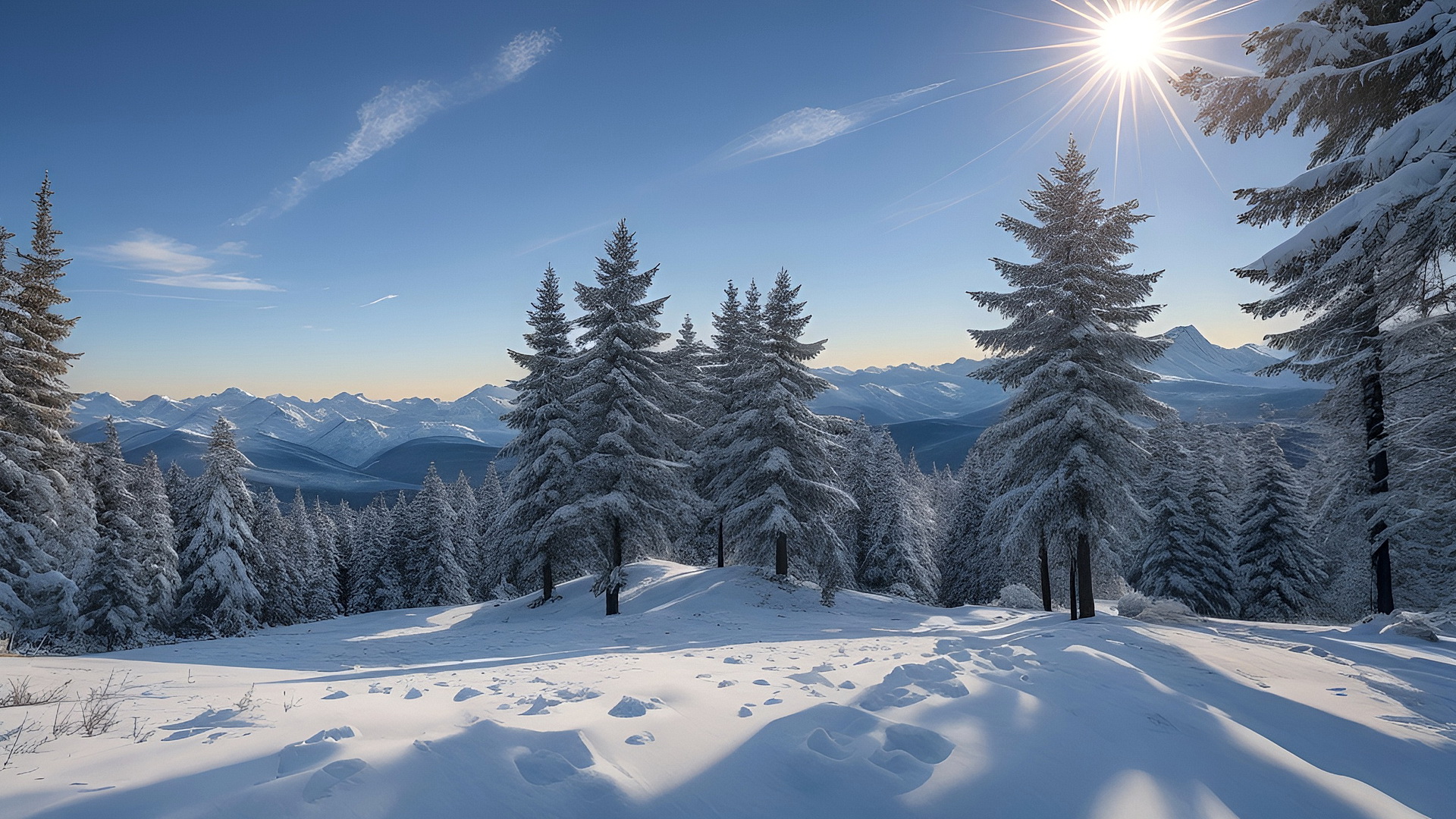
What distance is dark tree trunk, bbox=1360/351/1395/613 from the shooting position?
14055mm

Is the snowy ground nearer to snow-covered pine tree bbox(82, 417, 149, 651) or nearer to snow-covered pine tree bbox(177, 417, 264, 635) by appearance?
snow-covered pine tree bbox(177, 417, 264, 635)

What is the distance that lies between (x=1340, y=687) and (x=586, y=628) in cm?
1509

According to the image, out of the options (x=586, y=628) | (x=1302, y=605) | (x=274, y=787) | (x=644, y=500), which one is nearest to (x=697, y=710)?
(x=274, y=787)

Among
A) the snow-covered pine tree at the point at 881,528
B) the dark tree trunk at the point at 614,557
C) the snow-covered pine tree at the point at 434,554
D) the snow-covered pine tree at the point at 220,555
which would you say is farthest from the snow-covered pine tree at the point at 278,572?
the snow-covered pine tree at the point at 881,528

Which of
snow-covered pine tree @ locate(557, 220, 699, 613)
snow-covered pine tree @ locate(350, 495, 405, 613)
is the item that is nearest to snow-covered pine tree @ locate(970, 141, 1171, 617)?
snow-covered pine tree @ locate(557, 220, 699, 613)

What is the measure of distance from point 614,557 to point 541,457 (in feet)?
15.2

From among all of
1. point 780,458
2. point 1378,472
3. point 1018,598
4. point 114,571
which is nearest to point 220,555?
point 114,571

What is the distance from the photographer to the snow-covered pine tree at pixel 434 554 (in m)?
43.9

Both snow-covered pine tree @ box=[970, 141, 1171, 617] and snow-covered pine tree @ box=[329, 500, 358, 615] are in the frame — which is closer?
snow-covered pine tree @ box=[970, 141, 1171, 617]

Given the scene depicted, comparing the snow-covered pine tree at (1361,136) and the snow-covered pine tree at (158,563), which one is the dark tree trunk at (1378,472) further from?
the snow-covered pine tree at (158,563)

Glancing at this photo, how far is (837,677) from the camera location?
5.97 meters

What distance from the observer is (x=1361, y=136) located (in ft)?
30.8

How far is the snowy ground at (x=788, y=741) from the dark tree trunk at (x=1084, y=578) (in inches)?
294

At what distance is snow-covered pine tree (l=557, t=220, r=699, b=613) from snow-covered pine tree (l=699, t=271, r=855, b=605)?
2.39m
